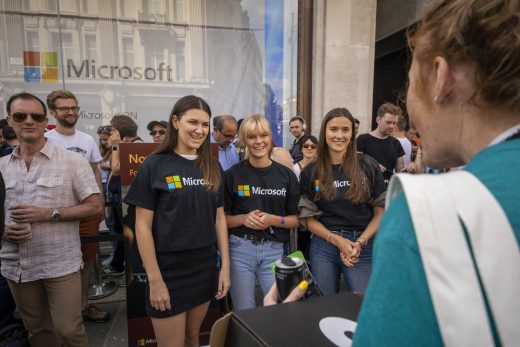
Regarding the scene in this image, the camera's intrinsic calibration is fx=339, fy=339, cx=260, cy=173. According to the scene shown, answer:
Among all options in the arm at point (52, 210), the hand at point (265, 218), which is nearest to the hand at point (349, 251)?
the hand at point (265, 218)

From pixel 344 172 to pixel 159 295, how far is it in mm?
1710

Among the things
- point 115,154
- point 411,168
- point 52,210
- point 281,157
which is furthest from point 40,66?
point 411,168

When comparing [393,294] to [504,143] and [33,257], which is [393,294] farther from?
[33,257]

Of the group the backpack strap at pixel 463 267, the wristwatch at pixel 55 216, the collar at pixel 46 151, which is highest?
the collar at pixel 46 151

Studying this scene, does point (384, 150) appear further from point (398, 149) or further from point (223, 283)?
point (223, 283)

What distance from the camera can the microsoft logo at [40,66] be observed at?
237 inches

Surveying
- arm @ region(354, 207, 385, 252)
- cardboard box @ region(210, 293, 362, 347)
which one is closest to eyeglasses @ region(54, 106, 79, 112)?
arm @ region(354, 207, 385, 252)

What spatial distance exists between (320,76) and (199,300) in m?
4.68

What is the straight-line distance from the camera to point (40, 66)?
607 cm

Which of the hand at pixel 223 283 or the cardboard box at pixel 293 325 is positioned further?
the hand at pixel 223 283

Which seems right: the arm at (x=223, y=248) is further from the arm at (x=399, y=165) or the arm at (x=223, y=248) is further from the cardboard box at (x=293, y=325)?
the arm at (x=399, y=165)

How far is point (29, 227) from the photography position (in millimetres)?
2348

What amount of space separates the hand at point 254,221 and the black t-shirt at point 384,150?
9.22 ft

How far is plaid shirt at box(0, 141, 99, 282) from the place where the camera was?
7.86ft
